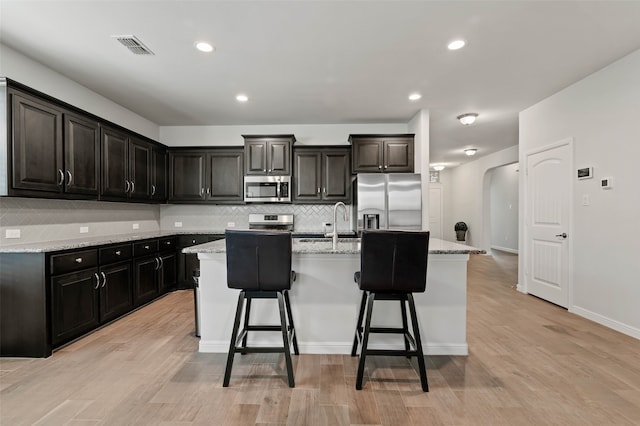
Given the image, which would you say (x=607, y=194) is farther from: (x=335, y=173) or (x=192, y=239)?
(x=192, y=239)

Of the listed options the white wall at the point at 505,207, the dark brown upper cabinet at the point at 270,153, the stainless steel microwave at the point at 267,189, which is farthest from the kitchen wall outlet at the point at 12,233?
the white wall at the point at 505,207

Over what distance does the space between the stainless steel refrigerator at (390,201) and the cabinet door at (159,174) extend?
3.16m

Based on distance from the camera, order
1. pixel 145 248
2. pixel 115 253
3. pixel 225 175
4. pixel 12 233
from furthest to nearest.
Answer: pixel 225 175 < pixel 145 248 < pixel 115 253 < pixel 12 233

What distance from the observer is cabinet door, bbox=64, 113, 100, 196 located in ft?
9.75

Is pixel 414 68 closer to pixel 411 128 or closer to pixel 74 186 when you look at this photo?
pixel 411 128

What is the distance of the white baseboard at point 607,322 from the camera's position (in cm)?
286

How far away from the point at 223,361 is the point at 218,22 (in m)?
2.76

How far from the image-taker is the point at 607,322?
3121 millimetres

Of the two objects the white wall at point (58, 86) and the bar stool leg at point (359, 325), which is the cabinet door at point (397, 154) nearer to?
the bar stool leg at point (359, 325)

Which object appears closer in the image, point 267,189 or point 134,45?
Result: point 134,45

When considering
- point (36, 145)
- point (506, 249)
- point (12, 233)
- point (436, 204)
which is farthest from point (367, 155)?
point (506, 249)

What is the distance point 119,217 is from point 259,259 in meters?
3.30

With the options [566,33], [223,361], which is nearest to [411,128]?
[566,33]

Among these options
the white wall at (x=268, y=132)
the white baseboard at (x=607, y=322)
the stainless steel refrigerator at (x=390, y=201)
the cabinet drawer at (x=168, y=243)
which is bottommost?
the white baseboard at (x=607, y=322)
